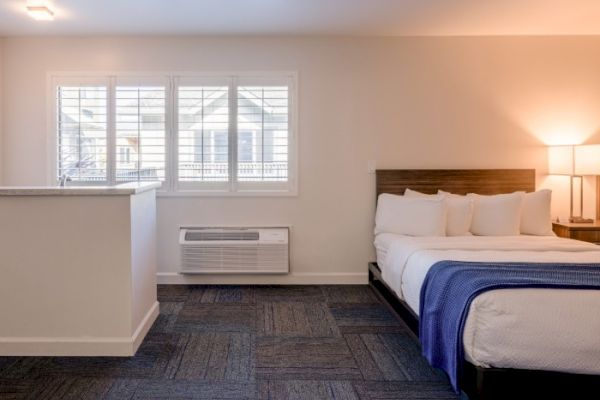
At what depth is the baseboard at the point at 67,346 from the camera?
3057 millimetres

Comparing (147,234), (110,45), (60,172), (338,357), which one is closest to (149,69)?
(110,45)

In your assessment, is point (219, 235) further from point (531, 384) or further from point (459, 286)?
point (531, 384)

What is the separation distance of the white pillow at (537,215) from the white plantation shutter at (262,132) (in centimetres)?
238

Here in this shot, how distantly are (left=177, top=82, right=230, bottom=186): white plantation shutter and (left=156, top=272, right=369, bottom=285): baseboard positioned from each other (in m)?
1.01

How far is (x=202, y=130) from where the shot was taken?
482 centimetres

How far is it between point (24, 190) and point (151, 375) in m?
1.42

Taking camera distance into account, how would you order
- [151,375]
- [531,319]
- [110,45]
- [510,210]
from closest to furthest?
[531,319] → [151,375] → [510,210] → [110,45]

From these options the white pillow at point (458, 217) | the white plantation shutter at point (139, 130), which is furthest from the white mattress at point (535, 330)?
the white plantation shutter at point (139, 130)

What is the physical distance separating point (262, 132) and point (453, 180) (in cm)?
204

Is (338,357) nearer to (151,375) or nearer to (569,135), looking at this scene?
(151,375)

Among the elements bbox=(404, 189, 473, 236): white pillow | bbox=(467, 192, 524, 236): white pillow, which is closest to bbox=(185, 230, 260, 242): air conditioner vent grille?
bbox=(404, 189, 473, 236): white pillow

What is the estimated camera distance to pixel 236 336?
11.4 ft

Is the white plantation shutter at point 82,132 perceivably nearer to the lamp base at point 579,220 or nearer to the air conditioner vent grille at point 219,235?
the air conditioner vent grille at point 219,235

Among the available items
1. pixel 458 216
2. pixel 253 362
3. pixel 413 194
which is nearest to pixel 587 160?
pixel 458 216
